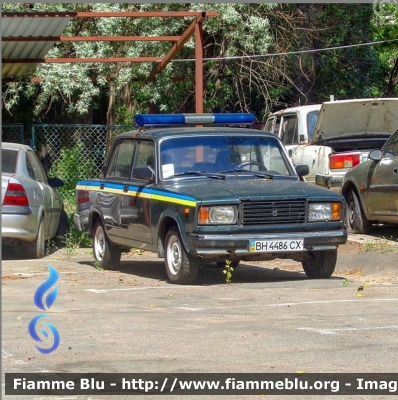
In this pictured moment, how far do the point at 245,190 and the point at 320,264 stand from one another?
1407 millimetres

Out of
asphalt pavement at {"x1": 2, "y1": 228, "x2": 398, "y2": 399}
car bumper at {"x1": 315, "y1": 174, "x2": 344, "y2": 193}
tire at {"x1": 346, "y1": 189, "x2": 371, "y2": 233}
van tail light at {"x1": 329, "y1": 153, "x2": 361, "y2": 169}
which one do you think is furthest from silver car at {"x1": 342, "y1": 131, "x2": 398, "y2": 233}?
asphalt pavement at {"x1": 2, "y1": 228, "x2": 398, "y2": 399}

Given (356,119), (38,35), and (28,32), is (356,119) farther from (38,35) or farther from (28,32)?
(28,32)

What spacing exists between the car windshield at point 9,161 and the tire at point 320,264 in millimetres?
4533

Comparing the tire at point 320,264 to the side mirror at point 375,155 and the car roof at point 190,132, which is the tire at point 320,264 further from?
the side mirror at point 375,155

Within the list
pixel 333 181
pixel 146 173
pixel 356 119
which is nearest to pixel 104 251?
pixel 146 173

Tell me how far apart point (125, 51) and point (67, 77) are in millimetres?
1433

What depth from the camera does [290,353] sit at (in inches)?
283

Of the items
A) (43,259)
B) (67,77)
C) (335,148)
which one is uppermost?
(67,77)

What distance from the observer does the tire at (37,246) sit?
47.1ft

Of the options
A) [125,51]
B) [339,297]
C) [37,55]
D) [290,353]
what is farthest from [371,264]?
[125,51]

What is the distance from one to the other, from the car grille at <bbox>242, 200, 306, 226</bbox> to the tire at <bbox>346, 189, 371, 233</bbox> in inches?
181

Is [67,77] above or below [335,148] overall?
above

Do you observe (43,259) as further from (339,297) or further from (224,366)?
(224,366)

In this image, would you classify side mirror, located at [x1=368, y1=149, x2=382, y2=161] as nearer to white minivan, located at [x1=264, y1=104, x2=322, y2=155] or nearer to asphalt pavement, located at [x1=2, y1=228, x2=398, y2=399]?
asphalt pavement, located at [x1=2, y1=228, x2=398, y2=399]
